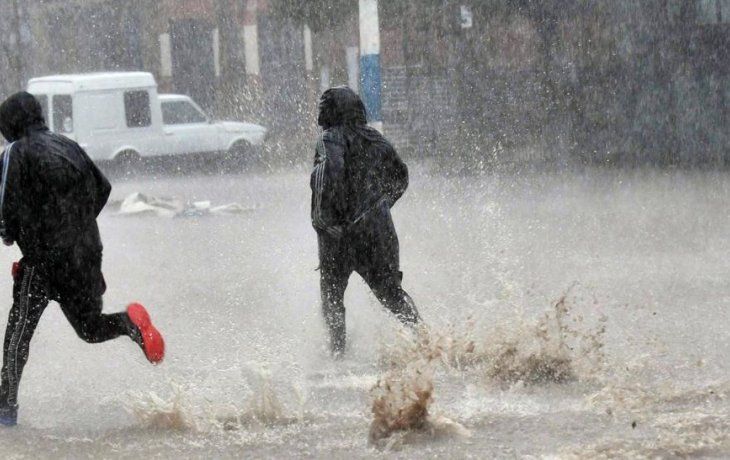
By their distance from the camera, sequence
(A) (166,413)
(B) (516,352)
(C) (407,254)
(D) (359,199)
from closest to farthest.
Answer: (A) (166,413)
(B) (516,352)
(D) (359,199)
(C) (407,254)

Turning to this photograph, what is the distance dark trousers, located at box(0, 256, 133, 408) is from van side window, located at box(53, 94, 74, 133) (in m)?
17.1

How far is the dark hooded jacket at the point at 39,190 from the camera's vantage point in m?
5.89

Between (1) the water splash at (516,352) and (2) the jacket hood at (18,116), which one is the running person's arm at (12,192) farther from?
(1) the water splash at (516,352)

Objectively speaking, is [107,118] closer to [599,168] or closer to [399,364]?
[599,168]

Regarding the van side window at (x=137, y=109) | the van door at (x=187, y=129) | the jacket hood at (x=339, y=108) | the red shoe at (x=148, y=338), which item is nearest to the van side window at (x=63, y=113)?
the van side window at (x=137, y=109)

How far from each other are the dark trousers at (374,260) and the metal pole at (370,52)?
12.3 metres

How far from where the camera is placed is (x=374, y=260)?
22.4 feet

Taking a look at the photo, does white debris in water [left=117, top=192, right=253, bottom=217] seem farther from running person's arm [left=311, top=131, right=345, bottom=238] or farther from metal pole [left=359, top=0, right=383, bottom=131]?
running person's arm [left=311, top=131, right=345, bottom=238]

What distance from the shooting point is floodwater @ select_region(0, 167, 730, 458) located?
211 inches

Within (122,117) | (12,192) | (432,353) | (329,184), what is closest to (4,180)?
(12,192)

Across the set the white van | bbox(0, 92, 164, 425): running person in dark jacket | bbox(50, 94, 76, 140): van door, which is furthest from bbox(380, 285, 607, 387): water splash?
bbox(50, 94, 76, 140): van door

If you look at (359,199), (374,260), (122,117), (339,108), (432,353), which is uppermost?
(339,108)

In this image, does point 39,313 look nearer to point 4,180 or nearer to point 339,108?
point 4,180

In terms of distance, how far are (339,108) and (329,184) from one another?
0.41 m
